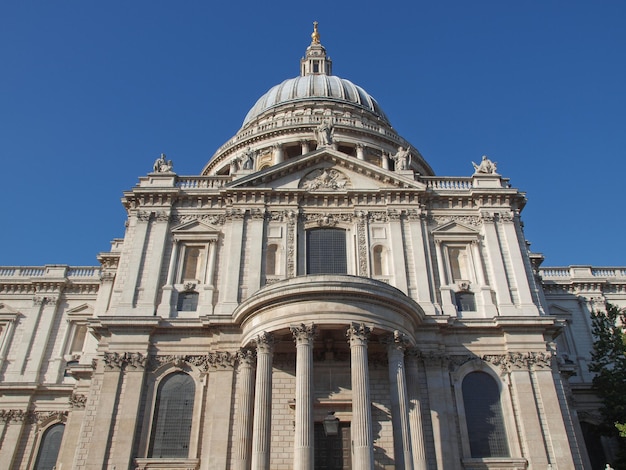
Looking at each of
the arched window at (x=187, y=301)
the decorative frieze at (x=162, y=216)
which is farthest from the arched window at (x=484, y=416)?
the decorative frieze at (x=162, y=216)

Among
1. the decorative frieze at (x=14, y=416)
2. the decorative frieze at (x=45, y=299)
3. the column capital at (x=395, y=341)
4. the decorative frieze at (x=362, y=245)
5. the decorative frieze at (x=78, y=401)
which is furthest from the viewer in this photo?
the decorative frieze at (x=45, y=299)

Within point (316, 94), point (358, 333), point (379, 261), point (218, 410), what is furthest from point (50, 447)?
point (316, 94)

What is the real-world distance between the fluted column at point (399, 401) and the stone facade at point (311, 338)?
0.30 ft

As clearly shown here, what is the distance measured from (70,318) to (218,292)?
1709 cm

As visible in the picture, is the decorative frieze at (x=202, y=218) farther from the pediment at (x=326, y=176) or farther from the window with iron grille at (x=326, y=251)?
the window with iron grille at (x=326, y=251)

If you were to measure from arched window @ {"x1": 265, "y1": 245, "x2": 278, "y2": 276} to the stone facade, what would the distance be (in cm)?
7

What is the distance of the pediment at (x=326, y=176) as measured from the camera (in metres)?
33.8

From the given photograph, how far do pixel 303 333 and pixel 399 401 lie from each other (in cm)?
495

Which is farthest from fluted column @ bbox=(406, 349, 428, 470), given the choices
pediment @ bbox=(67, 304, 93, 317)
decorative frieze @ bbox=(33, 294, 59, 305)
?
decorative frieze @ bbox=(33, 294, 59, 305)

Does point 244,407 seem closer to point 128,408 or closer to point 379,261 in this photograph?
point 128,408

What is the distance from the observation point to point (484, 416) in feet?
90.6

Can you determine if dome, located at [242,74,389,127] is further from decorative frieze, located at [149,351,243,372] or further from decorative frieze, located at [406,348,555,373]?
decorative frieze, located at [149,351,243,372]

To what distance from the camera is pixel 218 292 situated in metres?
30.6

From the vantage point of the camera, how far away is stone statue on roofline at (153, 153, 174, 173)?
35.1 metres
